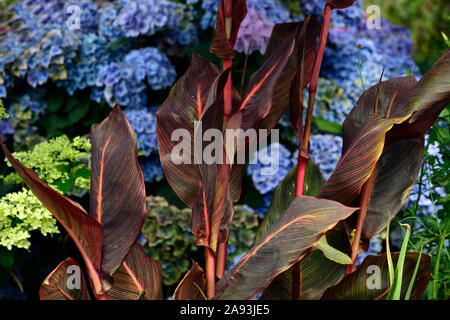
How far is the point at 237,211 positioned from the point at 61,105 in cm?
86

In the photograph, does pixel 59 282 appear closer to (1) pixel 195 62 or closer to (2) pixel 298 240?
(2) pixel 298 240

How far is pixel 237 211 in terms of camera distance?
1.77m

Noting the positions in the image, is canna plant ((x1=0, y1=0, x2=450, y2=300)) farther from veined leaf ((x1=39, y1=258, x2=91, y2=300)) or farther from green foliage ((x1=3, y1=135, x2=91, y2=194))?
green foliage ((x1=3, y1=135, x2=91, y2=194))

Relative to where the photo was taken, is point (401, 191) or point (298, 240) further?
point (401, 191)

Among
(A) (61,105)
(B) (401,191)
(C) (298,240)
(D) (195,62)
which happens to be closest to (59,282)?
(C) (298,240)

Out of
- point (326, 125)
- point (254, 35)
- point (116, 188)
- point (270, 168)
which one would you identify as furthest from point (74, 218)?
point (326, 125)

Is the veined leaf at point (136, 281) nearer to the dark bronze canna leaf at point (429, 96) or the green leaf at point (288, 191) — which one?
the green leaf at point (288, 191)

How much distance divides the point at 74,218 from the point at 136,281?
262mm

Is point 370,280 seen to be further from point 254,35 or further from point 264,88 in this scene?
point 254,35

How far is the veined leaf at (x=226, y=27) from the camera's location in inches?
38.2

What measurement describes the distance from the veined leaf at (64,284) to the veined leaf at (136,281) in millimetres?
118

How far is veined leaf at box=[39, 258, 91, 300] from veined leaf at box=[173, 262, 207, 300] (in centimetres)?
19

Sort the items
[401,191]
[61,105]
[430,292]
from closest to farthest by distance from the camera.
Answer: [401,191], [430,292], [61,105]

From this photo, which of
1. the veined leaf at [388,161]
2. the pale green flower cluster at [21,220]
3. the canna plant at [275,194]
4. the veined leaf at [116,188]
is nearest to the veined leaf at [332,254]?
the canna plant at [275,194]
